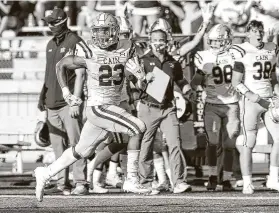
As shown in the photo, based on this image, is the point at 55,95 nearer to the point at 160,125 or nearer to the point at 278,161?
the point at 160,125

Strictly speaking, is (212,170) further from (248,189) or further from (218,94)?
(218,94)

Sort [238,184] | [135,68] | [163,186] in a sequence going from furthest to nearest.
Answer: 1. [238,184]
2. [163,186]
3. [135,68]

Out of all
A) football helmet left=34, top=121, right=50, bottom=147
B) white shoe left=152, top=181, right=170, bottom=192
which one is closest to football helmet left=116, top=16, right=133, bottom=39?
football helmet left=34, top=121, right=50, bottom=147

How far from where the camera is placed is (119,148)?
36.4 feet

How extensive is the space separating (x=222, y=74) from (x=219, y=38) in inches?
14.9

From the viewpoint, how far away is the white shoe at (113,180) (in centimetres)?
1166

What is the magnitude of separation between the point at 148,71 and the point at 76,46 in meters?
1.16

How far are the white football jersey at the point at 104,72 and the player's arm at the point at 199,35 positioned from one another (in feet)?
6.16

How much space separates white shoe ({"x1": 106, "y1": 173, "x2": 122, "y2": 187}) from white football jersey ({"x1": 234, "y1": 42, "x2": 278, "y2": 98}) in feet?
5.85

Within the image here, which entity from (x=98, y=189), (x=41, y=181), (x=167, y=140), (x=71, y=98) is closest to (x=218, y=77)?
(x=167, y=140)

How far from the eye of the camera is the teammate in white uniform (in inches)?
444

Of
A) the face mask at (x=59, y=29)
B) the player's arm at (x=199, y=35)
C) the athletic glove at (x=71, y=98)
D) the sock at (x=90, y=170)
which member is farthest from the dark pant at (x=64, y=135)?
the player's arm at (x=199, y=35)

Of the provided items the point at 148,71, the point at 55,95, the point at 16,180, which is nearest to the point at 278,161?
the point at 148,71

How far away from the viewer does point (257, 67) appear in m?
11.0
